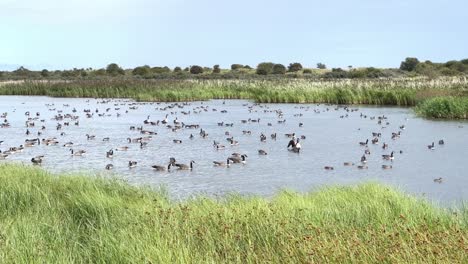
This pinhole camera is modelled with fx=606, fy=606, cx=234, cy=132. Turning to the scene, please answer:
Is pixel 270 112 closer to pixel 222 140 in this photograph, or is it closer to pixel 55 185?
pixel 222 140

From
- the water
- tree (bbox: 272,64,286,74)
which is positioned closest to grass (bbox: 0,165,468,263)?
the water

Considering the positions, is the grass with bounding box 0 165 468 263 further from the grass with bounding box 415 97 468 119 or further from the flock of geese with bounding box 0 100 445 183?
the grass with bounding box 415 97 468 119

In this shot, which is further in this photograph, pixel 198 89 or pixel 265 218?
pixel 198 89

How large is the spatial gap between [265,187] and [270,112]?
87.6 ft

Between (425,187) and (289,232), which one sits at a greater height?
(289,232)

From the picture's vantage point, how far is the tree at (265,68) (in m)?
108

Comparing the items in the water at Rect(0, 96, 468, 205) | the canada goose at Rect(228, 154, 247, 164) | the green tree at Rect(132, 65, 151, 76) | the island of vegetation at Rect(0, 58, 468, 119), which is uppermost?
the green tree at Rect(132, 65, 151, 76)

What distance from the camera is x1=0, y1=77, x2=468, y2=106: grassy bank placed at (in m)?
46.9

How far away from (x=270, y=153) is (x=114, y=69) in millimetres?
99094

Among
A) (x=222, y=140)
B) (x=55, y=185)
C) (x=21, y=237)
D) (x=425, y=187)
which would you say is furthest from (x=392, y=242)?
(x=222, y=140)

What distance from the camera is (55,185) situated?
1205 cm

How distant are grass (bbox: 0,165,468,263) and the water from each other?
2.46 m

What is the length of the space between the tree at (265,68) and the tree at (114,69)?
25727mm

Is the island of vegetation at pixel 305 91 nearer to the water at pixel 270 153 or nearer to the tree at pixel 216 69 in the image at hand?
the water at pixel 270 153
